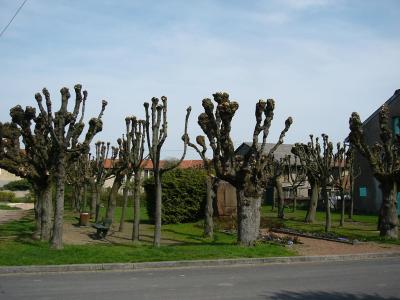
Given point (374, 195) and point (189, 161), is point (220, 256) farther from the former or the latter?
point (189, 161)

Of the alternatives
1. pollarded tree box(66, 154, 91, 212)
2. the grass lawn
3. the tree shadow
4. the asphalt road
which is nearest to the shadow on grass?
the grass lawn

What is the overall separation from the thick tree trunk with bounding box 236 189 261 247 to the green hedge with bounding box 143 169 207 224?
11.8 metres

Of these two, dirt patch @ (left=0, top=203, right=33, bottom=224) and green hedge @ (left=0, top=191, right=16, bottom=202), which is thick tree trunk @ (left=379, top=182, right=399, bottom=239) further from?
green hedge @ (left=0, top=191, right=16, bottom=202)

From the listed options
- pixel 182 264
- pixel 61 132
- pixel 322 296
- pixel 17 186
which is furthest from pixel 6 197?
pixel 322 296

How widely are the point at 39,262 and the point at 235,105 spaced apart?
7.42m

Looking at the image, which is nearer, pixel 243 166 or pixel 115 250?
pixel 115 250

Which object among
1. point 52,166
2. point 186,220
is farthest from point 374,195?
point 52,166

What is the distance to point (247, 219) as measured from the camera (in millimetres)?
17266

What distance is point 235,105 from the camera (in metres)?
16.8

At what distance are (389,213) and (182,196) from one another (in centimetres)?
1166

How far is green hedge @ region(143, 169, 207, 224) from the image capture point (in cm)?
2891

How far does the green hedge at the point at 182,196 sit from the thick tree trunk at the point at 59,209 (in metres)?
13.2

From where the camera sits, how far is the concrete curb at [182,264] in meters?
12.6

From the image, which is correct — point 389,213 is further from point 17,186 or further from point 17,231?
point 17,186
